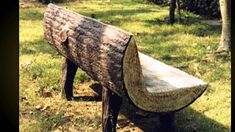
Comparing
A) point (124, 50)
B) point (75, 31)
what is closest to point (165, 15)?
point (75, 31)

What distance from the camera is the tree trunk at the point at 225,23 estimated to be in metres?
7.17

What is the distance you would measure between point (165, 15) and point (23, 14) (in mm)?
4099

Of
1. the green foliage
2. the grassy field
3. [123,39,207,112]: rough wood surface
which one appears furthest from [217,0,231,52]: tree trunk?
the green foliage

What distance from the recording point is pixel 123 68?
3.51 m

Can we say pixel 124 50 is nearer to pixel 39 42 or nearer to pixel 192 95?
pixel 192 95

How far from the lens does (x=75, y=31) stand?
177 inches

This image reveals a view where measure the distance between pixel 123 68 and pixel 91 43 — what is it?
693 millimetres

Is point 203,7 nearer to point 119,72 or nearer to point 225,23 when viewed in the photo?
point 225,23

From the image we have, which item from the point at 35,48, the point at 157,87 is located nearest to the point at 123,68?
the point at 157,87

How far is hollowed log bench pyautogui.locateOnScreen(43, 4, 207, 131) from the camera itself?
11.7 feet

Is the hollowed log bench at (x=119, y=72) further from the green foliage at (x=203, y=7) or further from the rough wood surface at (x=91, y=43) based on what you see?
the green foliage at (x=203, y=7)

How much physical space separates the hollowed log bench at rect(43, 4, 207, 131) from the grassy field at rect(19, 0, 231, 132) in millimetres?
663

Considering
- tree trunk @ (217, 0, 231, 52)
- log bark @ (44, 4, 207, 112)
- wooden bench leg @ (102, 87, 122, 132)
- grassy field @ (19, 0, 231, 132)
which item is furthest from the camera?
tree trunk @ (217, 0, 231, 52)

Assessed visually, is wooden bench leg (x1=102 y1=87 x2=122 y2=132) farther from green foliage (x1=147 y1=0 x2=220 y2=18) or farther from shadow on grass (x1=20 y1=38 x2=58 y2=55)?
green foliage (x1=147 y1=0 x2=220 y2=18)
